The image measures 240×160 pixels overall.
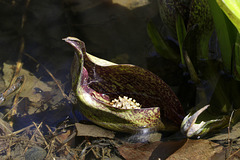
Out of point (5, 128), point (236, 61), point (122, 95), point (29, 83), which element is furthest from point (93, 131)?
point (236, 61)

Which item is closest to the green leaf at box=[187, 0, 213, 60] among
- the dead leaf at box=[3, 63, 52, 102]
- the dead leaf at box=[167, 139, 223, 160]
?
the dead leaf at box=[167, 139, 223, 160]

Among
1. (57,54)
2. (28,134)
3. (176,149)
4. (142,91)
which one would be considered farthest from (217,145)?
(57,54)

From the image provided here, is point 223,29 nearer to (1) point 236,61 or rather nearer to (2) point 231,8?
(1) point 236,61

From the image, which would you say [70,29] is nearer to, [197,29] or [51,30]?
[51,30]

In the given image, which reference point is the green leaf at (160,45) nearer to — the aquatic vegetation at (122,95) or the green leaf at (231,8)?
the aquatic vegetation at (122,95)

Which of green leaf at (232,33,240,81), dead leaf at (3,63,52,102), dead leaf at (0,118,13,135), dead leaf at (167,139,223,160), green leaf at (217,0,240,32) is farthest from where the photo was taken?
dead leaf at (3,63,52,102)

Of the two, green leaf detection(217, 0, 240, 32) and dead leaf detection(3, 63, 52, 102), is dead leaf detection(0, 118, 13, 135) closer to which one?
dead leaf detection(3, 63, 52, 102)
